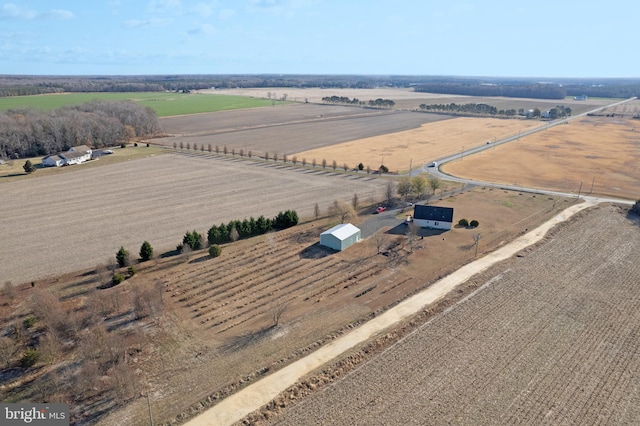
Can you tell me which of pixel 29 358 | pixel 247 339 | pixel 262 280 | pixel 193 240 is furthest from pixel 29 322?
pixel 262 280

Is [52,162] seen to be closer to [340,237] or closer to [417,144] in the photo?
[340,237]

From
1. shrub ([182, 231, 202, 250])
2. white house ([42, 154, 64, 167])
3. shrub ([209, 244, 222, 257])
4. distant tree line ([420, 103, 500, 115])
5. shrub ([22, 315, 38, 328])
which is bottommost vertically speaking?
shrub ([22, 315, 38, 328])

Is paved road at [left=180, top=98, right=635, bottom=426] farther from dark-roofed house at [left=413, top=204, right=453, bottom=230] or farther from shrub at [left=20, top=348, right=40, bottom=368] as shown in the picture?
shrub at [left=20, top=348, right=40, bottom=368]

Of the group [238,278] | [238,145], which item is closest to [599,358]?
[238,278]

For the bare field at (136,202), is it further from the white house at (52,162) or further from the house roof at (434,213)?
the house roof at (434,213)

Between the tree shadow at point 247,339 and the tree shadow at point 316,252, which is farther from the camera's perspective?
the tree shadow at point 316,252

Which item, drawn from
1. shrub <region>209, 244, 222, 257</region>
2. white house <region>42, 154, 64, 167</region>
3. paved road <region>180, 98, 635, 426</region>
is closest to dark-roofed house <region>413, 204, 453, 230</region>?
paved road <region>180, 98, 635, 426</region>

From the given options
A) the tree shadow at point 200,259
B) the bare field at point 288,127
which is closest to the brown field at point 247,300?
the tree shadow at point 200,259

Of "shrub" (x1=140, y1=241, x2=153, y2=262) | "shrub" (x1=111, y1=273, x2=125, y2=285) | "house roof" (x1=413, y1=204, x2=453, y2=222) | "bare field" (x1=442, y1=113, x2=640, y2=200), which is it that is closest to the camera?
"shrub" (x1=111, y1=273, x2=125, y2=285)

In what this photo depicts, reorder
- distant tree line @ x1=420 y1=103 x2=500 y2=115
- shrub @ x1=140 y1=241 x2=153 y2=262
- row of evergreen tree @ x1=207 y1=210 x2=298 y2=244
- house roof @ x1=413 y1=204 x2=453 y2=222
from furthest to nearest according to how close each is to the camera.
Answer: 1. distant tree line @ x1=420 y1=103 x2=500 y2=115
2. house roof @ x1=413 y1=204 x2=453 y2=222
3. row of evergreen tree @ x1=207 y1=210 x2=298 y2=244
4. shrub @ x1=140 y1=241 x2=153 y2=262
